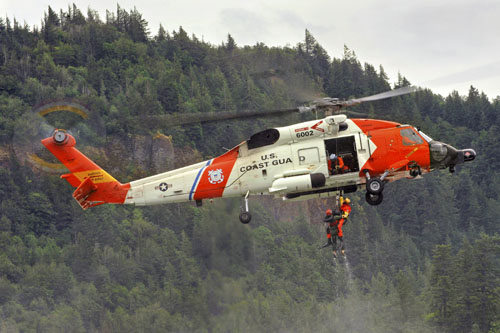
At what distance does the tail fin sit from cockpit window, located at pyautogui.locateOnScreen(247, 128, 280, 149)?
427 centimetres

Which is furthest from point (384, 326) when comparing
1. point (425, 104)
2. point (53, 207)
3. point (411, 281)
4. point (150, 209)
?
point (425, 104)

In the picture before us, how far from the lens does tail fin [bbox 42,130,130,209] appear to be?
3088 cm

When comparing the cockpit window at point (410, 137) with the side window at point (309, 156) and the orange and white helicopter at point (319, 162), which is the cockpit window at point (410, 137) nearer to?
the orange and white helicopter at point (319, 162)

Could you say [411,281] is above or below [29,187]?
below

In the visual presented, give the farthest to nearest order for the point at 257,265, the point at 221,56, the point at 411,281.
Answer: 1. the point at 221,56
2. the point at 411,281
3. the point at 257,265

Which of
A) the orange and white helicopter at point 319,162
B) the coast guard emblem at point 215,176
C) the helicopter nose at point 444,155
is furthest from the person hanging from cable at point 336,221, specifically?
the coast guard emblem at point 215,176

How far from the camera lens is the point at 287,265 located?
207 ft

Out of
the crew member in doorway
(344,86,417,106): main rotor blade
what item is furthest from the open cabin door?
(344,86,417,106): main rotor blade

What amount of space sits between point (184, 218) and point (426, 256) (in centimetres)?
3489

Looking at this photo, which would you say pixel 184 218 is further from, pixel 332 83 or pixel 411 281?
pixel 332 83

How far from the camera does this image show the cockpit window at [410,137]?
2934 cm

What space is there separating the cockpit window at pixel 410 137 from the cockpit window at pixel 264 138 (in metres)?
3.74

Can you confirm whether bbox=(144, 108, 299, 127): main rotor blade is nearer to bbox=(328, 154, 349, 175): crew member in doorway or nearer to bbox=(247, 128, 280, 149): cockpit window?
bbox=(247, 128, 280, 149): cockpit window

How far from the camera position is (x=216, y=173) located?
2986 cm
